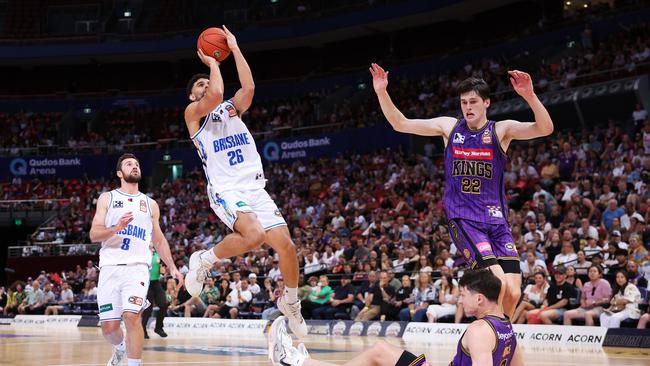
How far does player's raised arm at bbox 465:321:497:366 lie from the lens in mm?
5672

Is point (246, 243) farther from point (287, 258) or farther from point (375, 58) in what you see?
point (375, 58)

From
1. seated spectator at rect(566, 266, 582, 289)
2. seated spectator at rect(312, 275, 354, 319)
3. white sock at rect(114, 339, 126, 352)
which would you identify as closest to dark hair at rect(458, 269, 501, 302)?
white sock at rect(114, 339, 126, 352)

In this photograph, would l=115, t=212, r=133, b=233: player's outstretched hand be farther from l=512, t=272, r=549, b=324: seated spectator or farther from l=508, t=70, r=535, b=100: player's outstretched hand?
l=512, t=272, r=549, b=324: seated spectator

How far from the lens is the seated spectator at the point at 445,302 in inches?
707

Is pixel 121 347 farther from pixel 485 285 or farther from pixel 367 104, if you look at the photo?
pixel 367 104

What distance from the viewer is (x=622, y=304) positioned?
15211mm

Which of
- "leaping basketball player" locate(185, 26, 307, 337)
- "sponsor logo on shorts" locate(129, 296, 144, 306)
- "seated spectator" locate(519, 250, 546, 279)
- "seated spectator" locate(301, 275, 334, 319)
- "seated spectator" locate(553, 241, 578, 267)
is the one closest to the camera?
"leaping basketball player" locate(185, 26, 307, 337)

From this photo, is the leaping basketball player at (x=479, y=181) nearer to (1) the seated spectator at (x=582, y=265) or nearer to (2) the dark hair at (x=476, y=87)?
(2) the dark hair at (x=476, y=87)

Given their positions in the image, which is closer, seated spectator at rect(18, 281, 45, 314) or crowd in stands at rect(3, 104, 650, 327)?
crowd in stands at rect(3, 104, 650, 327)

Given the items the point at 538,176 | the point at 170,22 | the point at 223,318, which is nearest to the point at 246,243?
the point at 223,318

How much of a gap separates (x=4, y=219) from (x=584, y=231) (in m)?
30.6

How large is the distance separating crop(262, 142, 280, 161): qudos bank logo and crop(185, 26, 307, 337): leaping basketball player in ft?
95.5

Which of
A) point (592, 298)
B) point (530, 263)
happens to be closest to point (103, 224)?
point (592, 298)

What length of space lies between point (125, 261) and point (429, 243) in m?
13.6
